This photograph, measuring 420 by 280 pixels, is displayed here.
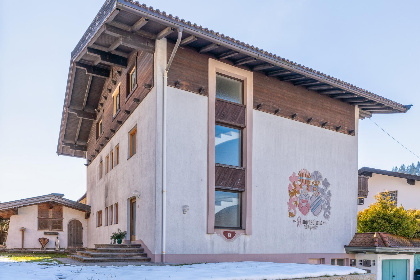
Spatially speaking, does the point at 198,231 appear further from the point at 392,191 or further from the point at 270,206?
the point at 392,191

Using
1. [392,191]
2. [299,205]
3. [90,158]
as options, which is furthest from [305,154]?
[90,158]

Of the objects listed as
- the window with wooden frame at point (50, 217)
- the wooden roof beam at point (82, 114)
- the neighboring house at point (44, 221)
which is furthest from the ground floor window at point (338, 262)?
the window with wooden frame at point (50, 217)

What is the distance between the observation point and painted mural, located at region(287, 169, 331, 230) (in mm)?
17266

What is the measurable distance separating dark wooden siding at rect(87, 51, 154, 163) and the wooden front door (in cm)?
431

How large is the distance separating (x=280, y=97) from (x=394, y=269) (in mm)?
8807

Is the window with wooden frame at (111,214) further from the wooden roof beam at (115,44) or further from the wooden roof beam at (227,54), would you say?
the wooden roof beam at (227,54)

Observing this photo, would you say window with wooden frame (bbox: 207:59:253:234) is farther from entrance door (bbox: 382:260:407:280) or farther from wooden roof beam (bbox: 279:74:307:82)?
entrance door (bbox: 382:260:407:280)

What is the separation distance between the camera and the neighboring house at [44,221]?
23.9 metres

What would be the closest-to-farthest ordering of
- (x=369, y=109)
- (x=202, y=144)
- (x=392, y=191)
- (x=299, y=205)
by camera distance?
(x=202, y=144)
(x=299, y=205)
(x=369, y=109)
(x=392, y=191)

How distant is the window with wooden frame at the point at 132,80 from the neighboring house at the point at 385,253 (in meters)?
11.1

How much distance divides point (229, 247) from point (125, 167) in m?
5.19

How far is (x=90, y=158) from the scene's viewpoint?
26.1 metres

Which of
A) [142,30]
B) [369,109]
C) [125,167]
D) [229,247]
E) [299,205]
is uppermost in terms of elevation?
[142,30]

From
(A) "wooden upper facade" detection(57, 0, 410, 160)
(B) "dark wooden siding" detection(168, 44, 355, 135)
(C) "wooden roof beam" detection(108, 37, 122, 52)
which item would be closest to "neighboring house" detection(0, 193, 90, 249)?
(A) "wooden upper facade" detection(57, 0, 410, 160)
